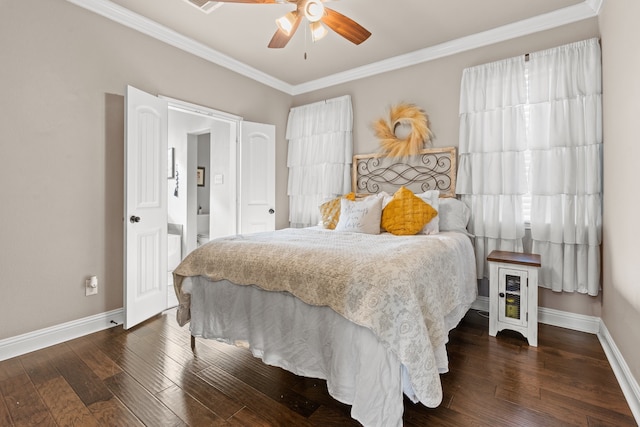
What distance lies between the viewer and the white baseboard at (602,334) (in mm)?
1653

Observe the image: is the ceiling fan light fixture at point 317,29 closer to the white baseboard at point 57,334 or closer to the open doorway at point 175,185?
the open doorway at point 175,185

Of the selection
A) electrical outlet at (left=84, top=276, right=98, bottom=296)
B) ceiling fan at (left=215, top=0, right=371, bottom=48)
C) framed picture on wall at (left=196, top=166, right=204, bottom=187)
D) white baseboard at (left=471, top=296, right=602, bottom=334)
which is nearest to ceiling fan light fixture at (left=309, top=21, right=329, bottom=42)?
ceiling fan at (left=215, top=0, right=371, bottom=48)

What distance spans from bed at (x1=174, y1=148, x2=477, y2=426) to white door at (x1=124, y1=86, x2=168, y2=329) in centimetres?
77

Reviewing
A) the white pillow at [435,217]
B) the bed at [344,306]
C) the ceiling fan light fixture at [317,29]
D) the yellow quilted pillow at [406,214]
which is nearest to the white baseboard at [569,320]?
the bed at [344,306]

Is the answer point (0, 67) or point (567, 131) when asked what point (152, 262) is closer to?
point (0, 67)

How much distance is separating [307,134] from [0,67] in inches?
115

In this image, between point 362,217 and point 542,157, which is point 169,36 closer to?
point 362,217

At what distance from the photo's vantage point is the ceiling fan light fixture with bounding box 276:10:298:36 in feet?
7.12

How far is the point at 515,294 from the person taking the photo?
2.46m

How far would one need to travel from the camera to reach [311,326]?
1.66m

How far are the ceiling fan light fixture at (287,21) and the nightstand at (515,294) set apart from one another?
2331 mm

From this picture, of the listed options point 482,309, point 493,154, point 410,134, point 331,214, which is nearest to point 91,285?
point 331,214

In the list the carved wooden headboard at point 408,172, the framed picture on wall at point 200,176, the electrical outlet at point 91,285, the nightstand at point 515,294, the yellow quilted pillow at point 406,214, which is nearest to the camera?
the nightstand at point 515,294

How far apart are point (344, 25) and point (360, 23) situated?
80 centimetres
